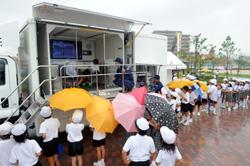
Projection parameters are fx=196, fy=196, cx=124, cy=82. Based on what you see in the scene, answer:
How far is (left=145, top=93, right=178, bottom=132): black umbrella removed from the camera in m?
4.06

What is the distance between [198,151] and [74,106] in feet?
12.8

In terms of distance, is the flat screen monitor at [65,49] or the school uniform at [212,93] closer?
the flat screen monitor at [65,49]

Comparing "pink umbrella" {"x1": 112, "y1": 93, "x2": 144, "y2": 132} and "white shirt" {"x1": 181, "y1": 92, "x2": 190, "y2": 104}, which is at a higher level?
"pink umbrella" {"x1": 112, "y1": 93, "x2": 144, "y2": 132}

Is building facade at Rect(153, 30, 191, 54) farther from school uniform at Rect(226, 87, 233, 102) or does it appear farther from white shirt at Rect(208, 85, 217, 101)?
white shirt at Rect(208, 85, 217, 101)

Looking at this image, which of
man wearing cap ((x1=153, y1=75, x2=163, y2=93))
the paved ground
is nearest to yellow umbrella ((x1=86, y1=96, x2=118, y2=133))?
A: the paved ground

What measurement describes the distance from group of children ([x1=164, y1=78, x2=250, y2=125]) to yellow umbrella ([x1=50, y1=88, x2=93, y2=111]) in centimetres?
313

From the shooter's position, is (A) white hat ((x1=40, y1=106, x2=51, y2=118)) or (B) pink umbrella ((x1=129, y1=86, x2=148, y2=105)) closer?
(A) white hat ((x1=40, y1=106, x2=51, y2=118))

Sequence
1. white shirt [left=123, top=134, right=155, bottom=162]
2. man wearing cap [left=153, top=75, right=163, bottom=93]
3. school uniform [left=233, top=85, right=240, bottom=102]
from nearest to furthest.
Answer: white shirt [left=123, top=134, right=155, bottom=162] → man wearing cap [left=153, top=75, right=163, bottom=93] → school uniform [left=233, top=85, right=240, bottom=102]

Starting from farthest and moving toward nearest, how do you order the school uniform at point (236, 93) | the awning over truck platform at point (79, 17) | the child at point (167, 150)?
the school uniform at point (236, 93) → the awning over truck platform at point (79, 17) → the child at point (167, 150)

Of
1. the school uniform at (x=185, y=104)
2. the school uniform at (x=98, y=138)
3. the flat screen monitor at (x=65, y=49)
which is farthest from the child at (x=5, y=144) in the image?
the school uniform at (x=185, y=104)

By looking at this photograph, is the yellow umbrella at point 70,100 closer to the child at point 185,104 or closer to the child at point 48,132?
the child at point 48,132

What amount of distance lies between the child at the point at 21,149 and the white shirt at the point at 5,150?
7.1 inches

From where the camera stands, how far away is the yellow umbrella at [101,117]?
14.3 feet

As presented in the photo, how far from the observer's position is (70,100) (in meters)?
4.39
